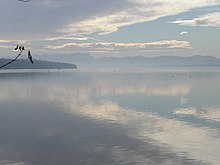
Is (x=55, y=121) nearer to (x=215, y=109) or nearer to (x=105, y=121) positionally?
(x=105, y=121)

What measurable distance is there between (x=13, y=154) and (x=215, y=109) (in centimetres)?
4395

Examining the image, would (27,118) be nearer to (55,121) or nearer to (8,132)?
(55,121)

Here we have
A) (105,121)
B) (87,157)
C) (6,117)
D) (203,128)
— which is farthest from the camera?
(6,117)

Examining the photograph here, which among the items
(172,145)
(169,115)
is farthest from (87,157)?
(169,115)

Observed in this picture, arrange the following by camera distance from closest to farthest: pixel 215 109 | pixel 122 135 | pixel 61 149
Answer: pixel 61 149 < pixel 122 135 < pixel 215 109

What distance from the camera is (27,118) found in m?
54.4

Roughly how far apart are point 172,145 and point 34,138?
16228 mm

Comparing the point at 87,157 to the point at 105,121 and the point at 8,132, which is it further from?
the point at 105,121

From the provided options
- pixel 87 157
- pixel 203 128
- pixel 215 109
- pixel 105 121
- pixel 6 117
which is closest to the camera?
pixel 87 157

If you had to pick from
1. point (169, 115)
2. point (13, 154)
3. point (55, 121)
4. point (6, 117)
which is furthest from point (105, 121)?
point (13, 154)

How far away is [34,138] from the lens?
39656 mm

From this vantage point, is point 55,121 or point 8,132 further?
point 55,121

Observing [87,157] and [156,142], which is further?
[156,142]

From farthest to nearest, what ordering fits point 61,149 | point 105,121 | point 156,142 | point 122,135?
point 105,121 → point 122,135 → point 156,142 → point 61,149
